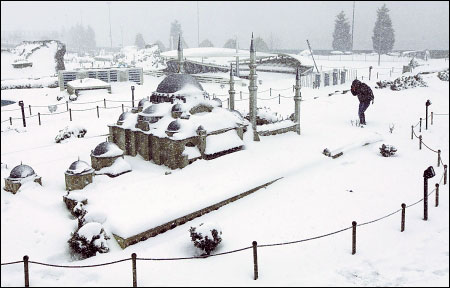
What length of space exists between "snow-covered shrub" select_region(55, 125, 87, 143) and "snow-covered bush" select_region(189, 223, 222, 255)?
1060 cm

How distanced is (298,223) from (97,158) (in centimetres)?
658

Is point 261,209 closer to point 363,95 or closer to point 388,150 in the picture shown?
point 388,150

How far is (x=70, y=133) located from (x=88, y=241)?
9849 mm

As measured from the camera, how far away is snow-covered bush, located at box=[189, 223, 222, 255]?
952 cm

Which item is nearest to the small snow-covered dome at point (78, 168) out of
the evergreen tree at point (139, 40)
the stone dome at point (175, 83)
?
the stone dome at point (175, 83)

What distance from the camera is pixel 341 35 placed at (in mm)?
81562

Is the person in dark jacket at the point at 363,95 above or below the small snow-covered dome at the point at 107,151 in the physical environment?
above

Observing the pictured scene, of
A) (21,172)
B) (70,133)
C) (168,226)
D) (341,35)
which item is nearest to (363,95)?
(70,133)

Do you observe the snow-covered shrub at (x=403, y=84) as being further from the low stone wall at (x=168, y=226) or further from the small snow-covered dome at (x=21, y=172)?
the small snow-covered dome at (x=21, y=172)

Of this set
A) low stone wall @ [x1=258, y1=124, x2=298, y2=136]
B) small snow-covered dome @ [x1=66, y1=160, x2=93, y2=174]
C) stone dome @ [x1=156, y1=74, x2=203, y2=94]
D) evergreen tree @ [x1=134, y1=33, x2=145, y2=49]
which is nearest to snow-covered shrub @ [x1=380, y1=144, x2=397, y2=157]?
low stone wall @ [x1=258, y1=124, x2=298, y2=136]

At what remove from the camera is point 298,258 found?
9.45m

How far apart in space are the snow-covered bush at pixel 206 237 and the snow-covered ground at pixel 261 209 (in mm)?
291

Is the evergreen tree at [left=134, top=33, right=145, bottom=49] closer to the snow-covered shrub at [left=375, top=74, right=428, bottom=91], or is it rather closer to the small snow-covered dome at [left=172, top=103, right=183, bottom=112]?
the snow-covered shrub at [left=375, top=74, right=428, bottom=91]

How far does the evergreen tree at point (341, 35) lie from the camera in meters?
80.8
